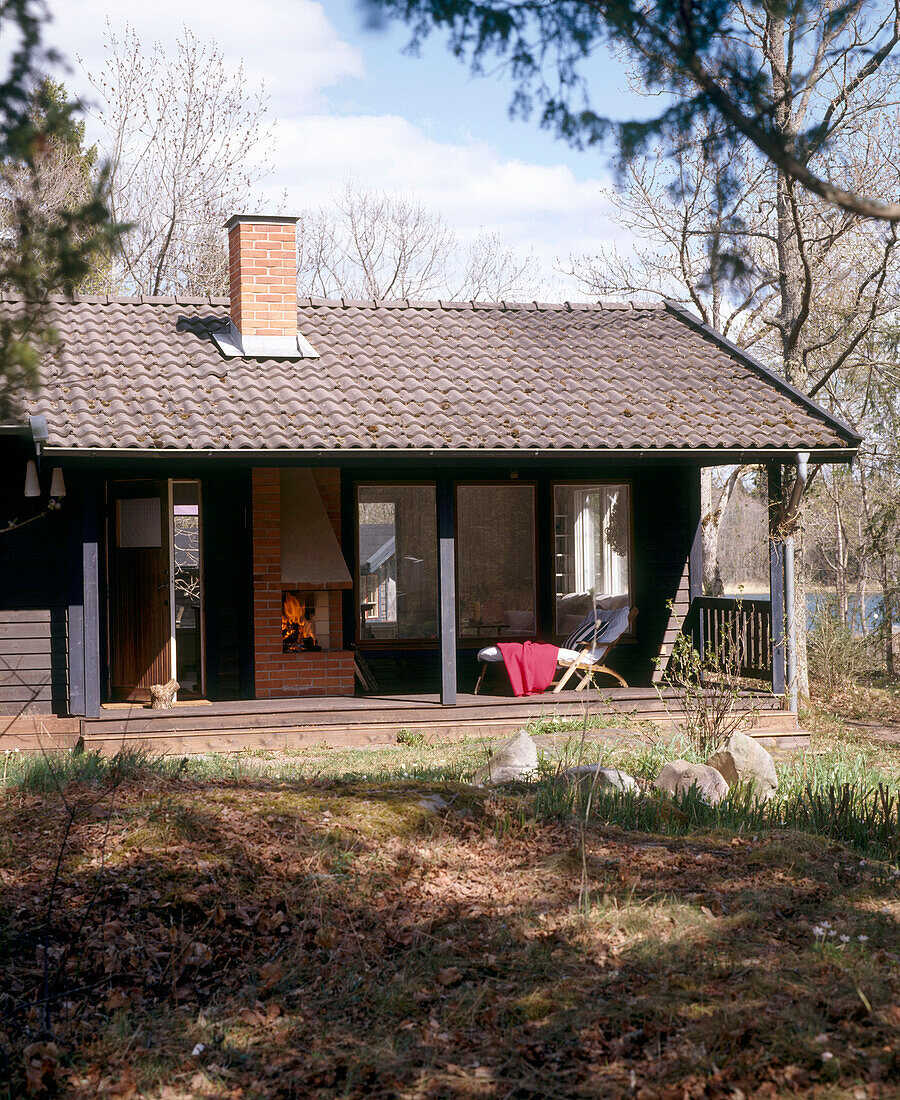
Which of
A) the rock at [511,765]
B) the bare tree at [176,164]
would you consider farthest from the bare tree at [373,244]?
the rock at [511,765]

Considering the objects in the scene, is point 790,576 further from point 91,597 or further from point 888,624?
point 91,597

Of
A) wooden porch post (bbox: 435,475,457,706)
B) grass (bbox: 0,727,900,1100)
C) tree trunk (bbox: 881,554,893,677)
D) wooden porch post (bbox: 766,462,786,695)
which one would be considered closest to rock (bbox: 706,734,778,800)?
grass (bbox: 0,727,900,1100)

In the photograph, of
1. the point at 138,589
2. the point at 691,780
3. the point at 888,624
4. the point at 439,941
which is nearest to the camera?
the point at 439,941

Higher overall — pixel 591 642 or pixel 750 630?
pixel 750 630

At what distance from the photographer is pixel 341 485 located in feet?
37.6

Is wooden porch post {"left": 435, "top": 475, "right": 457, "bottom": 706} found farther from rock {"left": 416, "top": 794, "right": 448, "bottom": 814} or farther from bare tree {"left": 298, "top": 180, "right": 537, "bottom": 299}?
bare tree {"left": 298, "top": 180, "right": 537, "bottom": 299}

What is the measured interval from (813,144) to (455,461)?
21.8 ft

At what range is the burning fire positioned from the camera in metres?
11.0

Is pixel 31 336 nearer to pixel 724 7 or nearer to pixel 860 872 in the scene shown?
pixel 724 7

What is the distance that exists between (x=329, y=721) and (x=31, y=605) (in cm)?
301

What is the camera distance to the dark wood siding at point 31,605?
33.1 ft

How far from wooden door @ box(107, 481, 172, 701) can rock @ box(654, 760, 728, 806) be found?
18.4 feet

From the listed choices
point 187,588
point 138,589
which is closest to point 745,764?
point 138,589

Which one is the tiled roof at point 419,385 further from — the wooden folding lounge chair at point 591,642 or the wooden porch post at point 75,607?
the wooden folding lounge chair at point 591,642
